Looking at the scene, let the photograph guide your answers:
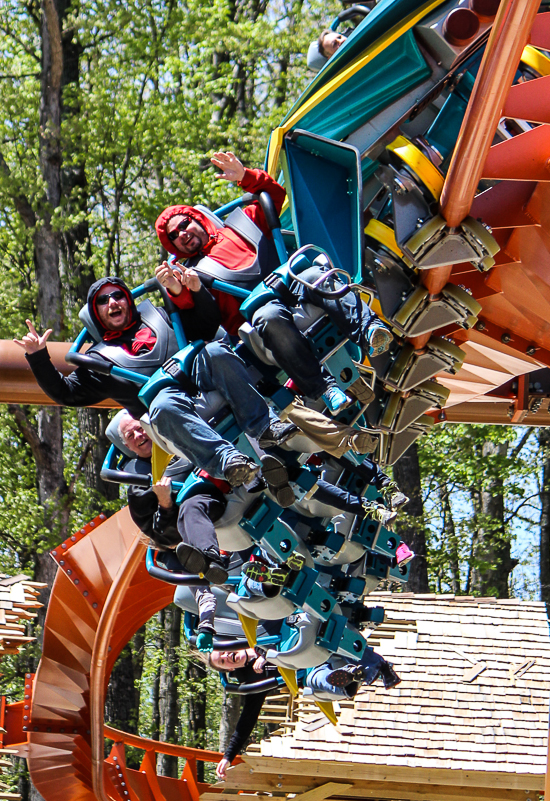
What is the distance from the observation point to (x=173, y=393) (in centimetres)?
491

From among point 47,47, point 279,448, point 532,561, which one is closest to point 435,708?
point 279,448

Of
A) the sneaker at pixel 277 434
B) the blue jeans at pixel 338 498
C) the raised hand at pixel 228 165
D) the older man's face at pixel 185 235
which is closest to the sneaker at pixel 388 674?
the blue jeans at pixel 338 498

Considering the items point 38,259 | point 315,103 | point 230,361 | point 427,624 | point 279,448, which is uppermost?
→ point 38,259

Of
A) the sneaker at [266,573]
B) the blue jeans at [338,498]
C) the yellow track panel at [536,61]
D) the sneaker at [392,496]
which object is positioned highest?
the yellow track panel at [536,61]

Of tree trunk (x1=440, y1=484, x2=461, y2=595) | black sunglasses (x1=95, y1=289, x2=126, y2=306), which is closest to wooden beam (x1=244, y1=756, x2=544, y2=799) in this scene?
black sunglasses (x1=95, y1=289, x2=126, y2=306)

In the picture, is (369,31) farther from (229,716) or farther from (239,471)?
(229,716)

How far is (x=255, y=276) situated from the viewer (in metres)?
5.24

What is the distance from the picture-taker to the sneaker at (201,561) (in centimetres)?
474

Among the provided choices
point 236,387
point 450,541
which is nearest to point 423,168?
point 236,387

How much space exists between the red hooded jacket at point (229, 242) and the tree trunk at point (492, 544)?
13310mm

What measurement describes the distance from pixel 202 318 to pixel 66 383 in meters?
0.92

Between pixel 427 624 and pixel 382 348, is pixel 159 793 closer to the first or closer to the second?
pixel 427 624

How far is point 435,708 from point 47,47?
11891 mm

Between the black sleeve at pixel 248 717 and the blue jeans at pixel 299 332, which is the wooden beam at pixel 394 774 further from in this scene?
the blue jeans at pixel 299 332
